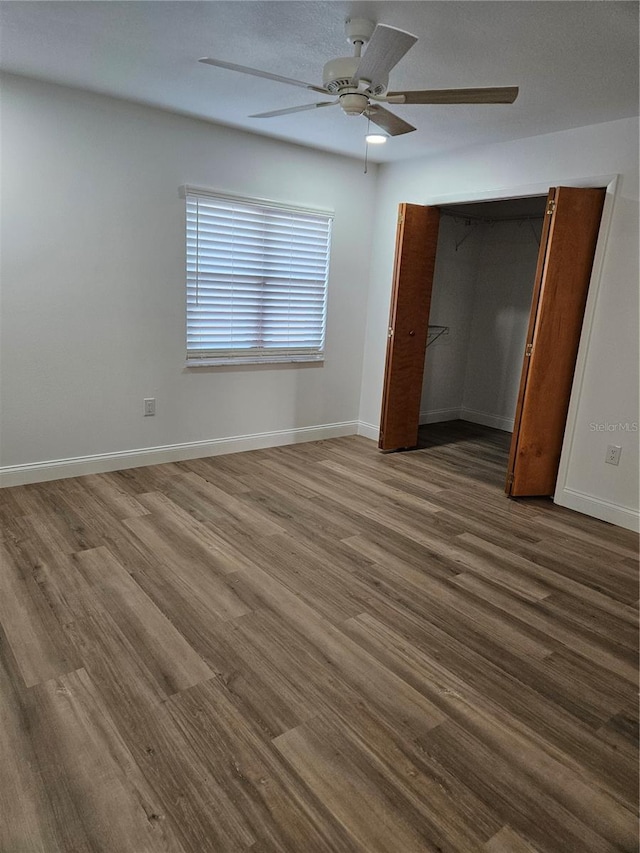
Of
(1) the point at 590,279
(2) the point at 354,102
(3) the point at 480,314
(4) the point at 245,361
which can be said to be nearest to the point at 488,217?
(3) the point at 480,314

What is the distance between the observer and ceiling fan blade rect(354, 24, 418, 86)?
1.78 m

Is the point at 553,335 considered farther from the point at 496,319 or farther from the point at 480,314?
the point at 480,314

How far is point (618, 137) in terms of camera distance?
128 inches

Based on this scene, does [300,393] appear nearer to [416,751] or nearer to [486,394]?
[486,394]

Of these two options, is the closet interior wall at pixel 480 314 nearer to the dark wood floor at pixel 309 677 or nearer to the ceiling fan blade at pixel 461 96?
the dark wood floor at pixel 309 677

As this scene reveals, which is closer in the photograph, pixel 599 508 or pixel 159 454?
pixel 599 508

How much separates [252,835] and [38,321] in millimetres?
3110

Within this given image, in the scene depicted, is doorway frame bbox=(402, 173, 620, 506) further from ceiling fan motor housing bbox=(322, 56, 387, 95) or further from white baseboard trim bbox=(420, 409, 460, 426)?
white baseboard trim bbox=(420, 409, 460, 426)

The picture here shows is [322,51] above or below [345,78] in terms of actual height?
above

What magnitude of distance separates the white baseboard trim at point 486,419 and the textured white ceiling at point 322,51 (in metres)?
3.01

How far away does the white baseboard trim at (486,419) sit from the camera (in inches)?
230

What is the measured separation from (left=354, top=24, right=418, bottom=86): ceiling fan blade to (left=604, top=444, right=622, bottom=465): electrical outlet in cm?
254

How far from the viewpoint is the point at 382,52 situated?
1.92m

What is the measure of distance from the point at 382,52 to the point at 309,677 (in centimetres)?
223
